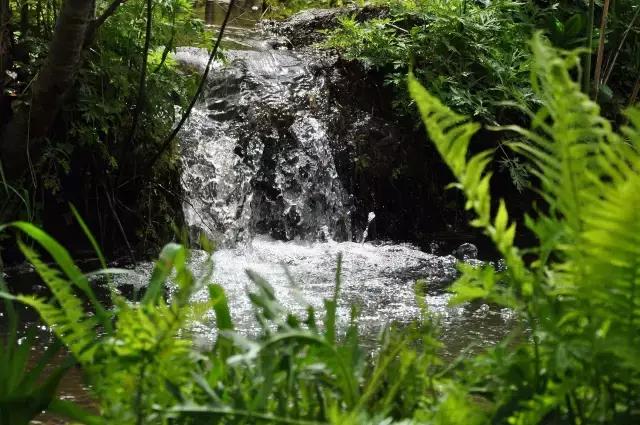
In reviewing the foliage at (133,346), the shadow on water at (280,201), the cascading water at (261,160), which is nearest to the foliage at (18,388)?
the foliage at (133,346)

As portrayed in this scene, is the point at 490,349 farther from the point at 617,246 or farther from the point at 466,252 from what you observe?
the point at 466,252

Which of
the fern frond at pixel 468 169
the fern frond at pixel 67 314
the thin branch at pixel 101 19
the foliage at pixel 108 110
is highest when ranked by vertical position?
the fern frond at pixel 468 169

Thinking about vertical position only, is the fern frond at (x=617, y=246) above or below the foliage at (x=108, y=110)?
above

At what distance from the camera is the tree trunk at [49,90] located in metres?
3.54

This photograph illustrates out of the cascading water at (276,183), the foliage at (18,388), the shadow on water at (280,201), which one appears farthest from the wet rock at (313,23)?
the foliage at (18,388)

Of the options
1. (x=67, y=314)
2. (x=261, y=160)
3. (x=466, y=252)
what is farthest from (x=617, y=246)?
(x=261, y=160)

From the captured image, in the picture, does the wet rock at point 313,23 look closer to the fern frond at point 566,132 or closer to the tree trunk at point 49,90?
the tree trunk at point 49,90

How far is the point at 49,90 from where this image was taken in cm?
402

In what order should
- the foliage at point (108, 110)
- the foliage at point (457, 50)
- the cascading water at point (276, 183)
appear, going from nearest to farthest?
the foliage at point (108, 110), the cascading water at point (276, 183), the foliage at point (457, 50)

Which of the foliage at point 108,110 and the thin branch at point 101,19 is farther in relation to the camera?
the foliage at point 108,110

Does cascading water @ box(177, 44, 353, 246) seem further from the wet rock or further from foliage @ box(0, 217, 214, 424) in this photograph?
foliage @ box(0, 217, 214, 424)

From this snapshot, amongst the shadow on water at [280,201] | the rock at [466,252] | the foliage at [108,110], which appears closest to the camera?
the foliage at [108,110]

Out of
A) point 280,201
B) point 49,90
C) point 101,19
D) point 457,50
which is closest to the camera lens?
point 101,19

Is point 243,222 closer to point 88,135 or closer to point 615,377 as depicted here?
point 88,135
